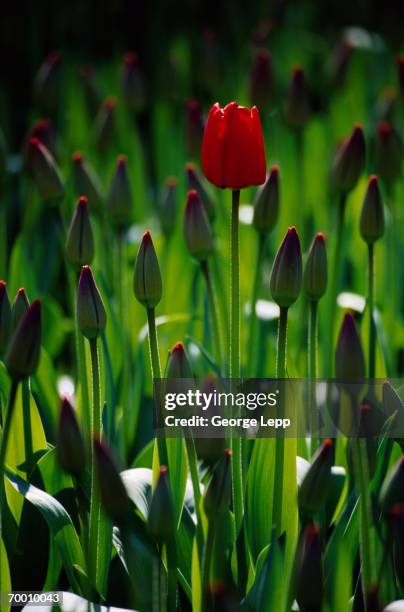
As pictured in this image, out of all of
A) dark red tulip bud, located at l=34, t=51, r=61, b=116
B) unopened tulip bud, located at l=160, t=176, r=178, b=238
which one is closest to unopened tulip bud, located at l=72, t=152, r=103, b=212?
unopened tulip bud, located at l=160, t=176, r=178, b=238

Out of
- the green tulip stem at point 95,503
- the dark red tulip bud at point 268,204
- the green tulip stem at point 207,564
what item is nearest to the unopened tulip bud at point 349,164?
the dark red tulip bud at point 268,204

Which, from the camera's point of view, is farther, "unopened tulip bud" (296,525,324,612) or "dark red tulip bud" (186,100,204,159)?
"dark red tulip bud" (186,100,204,159)

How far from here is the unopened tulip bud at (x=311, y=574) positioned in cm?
81

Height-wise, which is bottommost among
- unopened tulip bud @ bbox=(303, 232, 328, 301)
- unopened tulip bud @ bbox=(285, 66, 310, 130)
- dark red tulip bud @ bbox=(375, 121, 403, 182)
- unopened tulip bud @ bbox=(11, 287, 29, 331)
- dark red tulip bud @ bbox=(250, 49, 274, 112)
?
unopened tulip bud @ bbox=(11, 287, 29, 331)

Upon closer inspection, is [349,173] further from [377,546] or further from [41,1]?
[41,1]

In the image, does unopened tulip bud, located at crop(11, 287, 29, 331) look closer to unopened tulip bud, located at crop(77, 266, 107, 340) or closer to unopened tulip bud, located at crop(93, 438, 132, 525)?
unopened tulip bud, located at crop(77, 266, 107, 340)

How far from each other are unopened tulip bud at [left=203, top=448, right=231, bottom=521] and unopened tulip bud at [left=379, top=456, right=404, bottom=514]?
17 centimetres

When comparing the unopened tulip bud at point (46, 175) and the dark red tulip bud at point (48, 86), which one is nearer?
the unopened tulip bud at point (46, 175)

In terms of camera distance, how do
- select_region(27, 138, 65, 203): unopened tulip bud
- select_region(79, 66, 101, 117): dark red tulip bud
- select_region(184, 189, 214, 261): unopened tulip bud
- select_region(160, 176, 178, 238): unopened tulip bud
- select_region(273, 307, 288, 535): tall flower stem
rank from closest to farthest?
1. select_region(273, 307, 288, 535): tall flower stem
2. select_region(184, 189, 214, 261): unopened tulip bud
3. select_region(27, 138, 65, 203): unopened tulip bud
4. select_region(160, 176, 178, 238): unopened tulip bud
5. select_region(79, 66, 101, 117): dark red tulip bud

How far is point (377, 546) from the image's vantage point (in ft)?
3.47

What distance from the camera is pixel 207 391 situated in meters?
0.90

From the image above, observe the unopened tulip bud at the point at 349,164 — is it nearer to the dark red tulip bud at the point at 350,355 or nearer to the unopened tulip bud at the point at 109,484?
the dark red tulip bud at the point at 350,355

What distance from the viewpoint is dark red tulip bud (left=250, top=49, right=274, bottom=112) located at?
1896 mm

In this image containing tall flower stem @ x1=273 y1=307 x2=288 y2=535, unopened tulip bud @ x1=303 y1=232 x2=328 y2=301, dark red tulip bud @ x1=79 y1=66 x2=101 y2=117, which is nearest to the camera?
tall flower stem @ x1=273 y1=307 x2=288 y2=535
